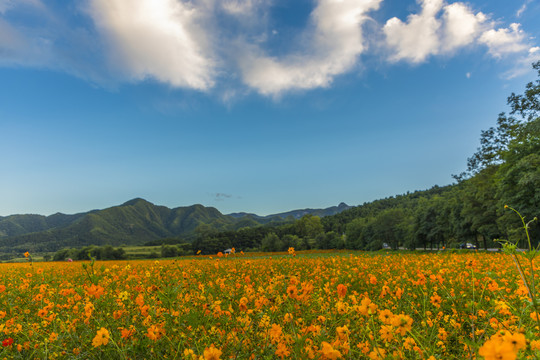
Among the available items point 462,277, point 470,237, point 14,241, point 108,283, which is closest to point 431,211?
point 470,237

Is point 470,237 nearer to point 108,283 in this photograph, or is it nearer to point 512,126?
point 512,126

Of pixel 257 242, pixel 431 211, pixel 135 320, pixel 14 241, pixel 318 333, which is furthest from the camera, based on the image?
A: pixel 14 241

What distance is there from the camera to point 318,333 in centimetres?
265

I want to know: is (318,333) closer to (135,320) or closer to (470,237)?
(135,320)

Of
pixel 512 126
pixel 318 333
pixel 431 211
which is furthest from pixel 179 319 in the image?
pixel 431 211

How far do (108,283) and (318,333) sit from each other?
18.0 ft

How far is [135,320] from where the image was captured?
147 inches

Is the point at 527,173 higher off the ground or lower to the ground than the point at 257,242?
higher

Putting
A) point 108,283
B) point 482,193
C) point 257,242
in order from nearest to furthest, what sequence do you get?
point 108,283 → point 482,193 → point 257,242

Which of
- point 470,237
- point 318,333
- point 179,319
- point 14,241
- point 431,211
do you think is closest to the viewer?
point 318,333

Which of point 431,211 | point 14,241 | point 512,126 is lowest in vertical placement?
point 14,241

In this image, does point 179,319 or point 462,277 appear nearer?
point 179,319

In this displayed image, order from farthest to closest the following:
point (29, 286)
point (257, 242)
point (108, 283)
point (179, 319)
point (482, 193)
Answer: point (257, 242), point (482, 193), point (108, 283), point (29, 286), point (179, 319)

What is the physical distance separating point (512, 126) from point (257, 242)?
74041 mm
